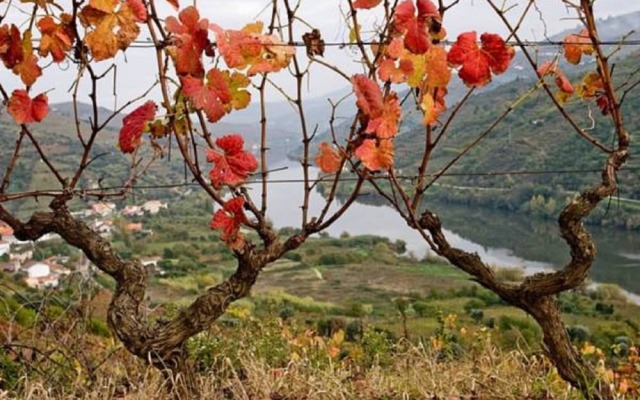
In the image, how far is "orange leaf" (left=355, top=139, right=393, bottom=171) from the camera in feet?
5.34

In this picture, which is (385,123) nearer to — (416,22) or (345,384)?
(416,22)

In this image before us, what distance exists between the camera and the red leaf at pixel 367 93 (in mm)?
1596

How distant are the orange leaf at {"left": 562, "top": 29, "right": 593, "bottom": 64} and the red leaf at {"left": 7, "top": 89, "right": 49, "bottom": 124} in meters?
1.37

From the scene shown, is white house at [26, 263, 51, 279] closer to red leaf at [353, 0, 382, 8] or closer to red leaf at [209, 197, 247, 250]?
red leaf at [209, 197, 247, 250]

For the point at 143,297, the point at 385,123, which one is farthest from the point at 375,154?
the point at 143,297

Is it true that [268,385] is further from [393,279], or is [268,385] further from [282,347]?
[393,279]

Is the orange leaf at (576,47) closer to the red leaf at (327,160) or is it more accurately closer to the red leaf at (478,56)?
the red leaf at (478,56)

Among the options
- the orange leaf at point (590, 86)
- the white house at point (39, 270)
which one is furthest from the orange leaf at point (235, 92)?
the white house at point (39, 270)

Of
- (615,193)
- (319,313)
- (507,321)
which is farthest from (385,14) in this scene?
(319,313)

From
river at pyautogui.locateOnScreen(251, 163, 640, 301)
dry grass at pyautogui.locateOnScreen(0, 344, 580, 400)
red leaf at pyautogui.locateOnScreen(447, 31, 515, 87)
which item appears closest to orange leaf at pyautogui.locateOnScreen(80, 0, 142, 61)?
red leaf at pyautogui.locateOnScreen(447, 31, 515, 87)

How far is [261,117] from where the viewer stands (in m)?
1.90

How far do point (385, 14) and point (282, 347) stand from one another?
61.6 inches

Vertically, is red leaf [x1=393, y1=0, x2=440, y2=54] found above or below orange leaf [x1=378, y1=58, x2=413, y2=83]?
above

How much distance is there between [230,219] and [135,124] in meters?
0.34
